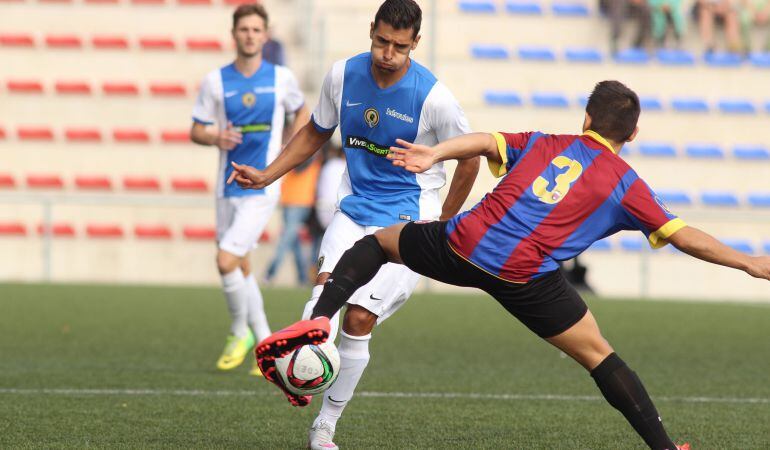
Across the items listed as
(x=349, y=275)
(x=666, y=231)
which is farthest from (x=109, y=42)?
(x=666, y=231)

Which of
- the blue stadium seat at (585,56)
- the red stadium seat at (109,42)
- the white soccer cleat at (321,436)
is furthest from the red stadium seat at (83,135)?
the white soccer cleat at (321,436)

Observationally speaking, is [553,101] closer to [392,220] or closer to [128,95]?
[128,95]

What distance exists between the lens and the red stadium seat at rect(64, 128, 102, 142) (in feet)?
66.9

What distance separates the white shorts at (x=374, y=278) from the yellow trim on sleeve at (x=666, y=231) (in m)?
1.26

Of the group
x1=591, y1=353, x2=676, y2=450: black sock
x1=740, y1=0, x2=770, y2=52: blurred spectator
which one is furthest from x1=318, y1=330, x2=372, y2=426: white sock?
x1=740, y1=0, x2=770, y2=52: blurred spectator

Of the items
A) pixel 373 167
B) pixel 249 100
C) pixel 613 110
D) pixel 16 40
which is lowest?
pixel 16 40

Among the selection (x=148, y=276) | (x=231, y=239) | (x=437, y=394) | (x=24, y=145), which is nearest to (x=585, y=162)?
(x=437, y=394)

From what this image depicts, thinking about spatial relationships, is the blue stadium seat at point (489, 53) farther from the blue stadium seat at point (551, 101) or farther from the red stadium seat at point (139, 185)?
the red stadium seat at point (139, 185)

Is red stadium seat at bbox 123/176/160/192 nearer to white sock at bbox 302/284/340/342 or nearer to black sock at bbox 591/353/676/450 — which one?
white sock at bbox 302/284/340/342

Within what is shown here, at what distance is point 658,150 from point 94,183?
344 inches

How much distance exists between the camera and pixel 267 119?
8953 millimetres

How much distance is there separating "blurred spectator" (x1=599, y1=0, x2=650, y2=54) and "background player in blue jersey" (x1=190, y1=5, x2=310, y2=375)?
12.6m

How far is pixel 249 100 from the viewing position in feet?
29.3

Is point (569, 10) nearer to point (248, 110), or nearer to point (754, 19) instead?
point (754, 19)
